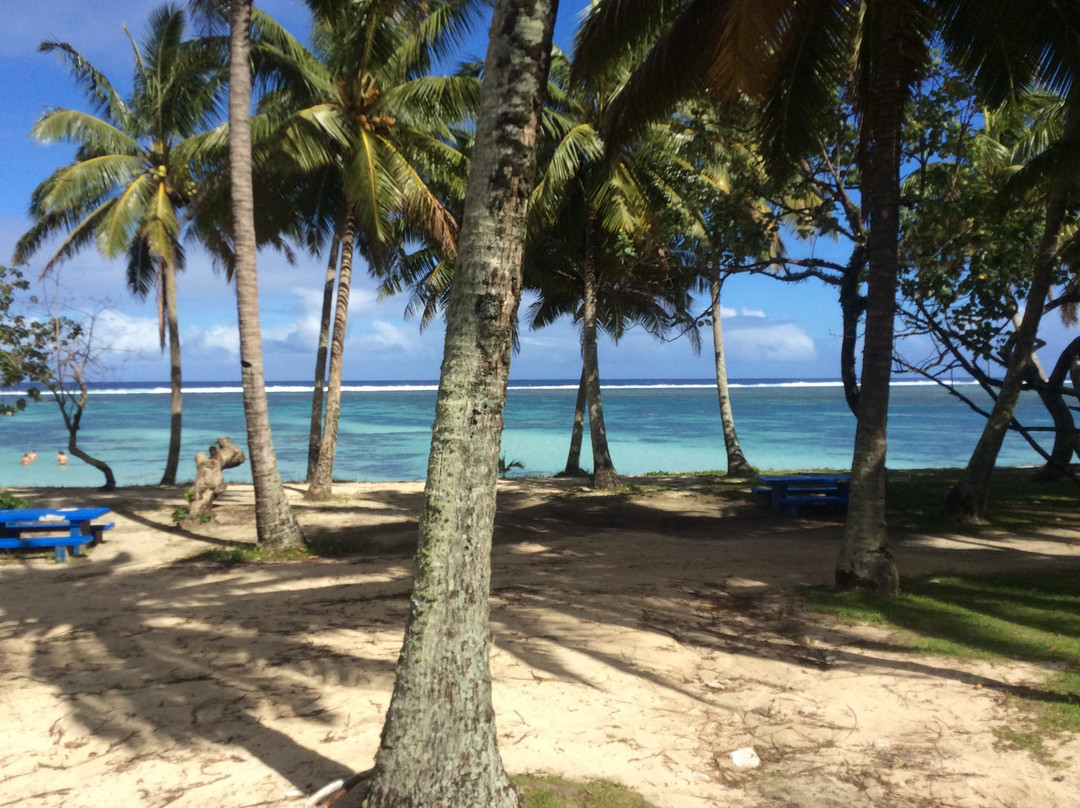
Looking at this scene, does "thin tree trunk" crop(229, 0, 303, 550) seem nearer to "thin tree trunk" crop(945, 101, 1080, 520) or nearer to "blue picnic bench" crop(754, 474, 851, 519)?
"blue picnic bench" crop(754, 474, 851, 519)

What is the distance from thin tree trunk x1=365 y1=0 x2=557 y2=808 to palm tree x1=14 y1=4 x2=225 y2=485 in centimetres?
1343

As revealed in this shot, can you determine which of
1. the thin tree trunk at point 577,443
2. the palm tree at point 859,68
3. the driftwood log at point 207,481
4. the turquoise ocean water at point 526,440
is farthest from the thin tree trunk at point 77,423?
the palm tree at point 859,68

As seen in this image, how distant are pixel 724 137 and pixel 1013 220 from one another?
3.79 m

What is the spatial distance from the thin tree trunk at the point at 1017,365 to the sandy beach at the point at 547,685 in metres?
1.30

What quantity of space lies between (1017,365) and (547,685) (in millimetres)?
7832

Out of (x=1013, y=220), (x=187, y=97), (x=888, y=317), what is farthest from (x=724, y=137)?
(x=187, y=97)

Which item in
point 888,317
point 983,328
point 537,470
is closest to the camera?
point 888,317

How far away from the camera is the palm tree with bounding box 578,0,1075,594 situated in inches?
267

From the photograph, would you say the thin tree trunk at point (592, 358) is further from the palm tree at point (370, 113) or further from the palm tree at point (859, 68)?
the palm tree at point (859, 68)

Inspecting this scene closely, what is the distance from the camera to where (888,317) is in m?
6.93

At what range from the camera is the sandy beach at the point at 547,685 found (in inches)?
157

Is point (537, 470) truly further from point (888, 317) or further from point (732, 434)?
point (888, 317)

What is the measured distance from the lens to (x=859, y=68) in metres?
8.81

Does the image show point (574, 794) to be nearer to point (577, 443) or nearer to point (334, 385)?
point (334, 385)
